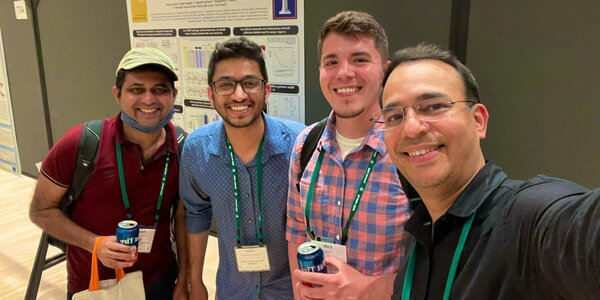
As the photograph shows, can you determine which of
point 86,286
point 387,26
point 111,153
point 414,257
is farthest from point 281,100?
point 414,257

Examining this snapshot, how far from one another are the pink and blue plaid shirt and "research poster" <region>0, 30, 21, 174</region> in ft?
16.3

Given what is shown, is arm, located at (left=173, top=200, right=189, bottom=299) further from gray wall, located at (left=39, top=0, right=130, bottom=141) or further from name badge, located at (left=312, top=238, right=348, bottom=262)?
gray wall, located at (left=39, top=0, right=130, bottom=141)

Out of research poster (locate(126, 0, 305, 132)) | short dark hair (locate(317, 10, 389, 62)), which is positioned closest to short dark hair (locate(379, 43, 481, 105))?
short dark hair (locate(317, 10, 389, 62))

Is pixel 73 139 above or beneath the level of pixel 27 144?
above

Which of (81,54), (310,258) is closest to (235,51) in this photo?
(310,258)

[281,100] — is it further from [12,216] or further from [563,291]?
[12,216]

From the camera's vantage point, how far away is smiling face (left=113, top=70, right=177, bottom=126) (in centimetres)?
170

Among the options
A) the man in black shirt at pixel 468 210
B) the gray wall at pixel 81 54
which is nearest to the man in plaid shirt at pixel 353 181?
the man in black shirt at pixel 468 210

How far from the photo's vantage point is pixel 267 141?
1600 millimetres

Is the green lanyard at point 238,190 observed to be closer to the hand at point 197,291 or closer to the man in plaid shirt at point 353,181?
the man in plaid shirt at point 353,181

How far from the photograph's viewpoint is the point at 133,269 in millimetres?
1769

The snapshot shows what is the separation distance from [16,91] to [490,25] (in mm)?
5634

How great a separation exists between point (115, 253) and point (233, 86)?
2.68 ft

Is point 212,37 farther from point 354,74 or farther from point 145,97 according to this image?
point 354,74
